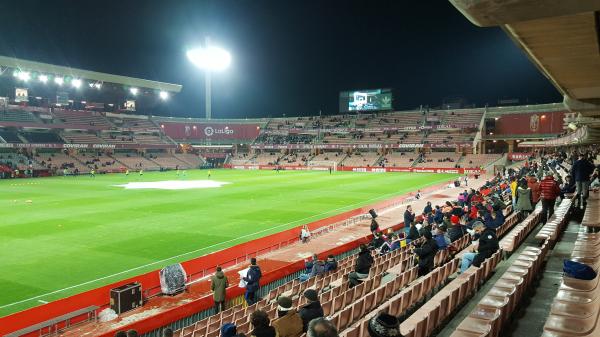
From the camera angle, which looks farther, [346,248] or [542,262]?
[346,248]

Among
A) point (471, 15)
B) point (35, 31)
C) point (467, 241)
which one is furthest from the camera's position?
point (35, 31)

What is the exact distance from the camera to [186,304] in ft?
31.8

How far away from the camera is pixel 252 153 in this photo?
288 ft

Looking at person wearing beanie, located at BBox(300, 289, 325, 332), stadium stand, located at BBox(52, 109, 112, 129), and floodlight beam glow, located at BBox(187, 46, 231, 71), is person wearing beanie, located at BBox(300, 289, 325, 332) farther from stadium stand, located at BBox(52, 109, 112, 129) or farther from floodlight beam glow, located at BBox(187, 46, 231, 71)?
floodlight beam glow, located at BBox(187, 46, 231, 71)

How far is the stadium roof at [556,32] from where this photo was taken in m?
2.14

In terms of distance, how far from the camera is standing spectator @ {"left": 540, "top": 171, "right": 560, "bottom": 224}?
11.4 metres

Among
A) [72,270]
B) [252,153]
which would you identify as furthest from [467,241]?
[252,153]

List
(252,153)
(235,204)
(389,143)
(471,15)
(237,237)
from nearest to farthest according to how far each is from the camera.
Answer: (471,15) → (237,237) → (235,204) → (389,143) → (252,153)

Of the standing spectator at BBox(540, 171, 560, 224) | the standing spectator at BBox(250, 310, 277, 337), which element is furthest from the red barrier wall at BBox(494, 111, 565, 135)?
the standing spectator at BBox(250, 310, 277, 337)

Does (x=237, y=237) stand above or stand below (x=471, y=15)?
below

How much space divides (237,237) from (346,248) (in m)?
5.33

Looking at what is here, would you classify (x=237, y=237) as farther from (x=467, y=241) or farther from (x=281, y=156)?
(x=281, y=156)

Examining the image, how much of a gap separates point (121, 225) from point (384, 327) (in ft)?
66.1

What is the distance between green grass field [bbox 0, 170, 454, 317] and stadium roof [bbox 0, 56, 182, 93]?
27.1 metres
